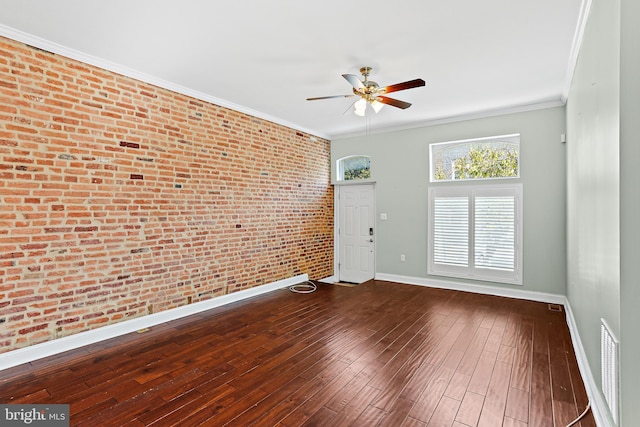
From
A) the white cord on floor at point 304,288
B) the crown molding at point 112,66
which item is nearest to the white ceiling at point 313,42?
the crown molding at point 112,66

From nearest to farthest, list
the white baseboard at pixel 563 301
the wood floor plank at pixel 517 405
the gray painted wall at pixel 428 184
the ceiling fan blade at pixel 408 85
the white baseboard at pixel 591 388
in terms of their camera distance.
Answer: the white baseboard at pixel 591 388
the white baseboard at pixel 563 301
the wood floor plank at pixel 517 405
the ceiling fan blade at pixel 408 85
the gray painted wall at pixel 428 184

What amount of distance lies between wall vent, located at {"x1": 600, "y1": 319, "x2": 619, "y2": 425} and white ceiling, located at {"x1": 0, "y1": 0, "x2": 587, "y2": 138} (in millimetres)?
2316

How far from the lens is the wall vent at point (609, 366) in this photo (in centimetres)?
159

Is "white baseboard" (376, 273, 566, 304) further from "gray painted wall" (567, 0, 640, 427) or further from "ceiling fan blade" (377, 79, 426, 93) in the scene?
"ceiling fan blade" (377, 79, 426, 93)

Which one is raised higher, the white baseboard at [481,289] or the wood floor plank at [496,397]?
the white baseboard at [481,289]

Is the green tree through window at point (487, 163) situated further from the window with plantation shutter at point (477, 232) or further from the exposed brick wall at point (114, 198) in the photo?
the exposed brick wall at point (114, 198)

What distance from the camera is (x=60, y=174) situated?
3.00 m

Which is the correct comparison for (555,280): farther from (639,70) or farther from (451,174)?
(639,70)

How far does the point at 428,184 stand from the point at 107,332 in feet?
16.4

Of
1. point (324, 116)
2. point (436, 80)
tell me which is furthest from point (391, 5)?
point (324, 116)

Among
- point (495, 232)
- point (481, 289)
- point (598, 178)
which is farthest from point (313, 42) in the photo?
point (481, 289)

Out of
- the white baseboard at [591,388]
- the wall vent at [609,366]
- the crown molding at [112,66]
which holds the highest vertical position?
the crown molding at [112,66]

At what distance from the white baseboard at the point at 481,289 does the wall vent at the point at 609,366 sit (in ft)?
10.3

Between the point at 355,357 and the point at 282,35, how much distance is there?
116 inches
